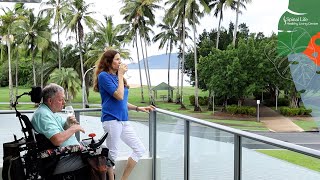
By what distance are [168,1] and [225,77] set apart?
27.6ft

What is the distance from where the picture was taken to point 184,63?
140ft

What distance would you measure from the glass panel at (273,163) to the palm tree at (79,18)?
33.6 meters

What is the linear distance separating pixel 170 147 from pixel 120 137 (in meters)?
0.39

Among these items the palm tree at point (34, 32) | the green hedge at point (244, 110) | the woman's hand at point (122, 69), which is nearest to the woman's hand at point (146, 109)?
the woman's hand at point (122, 69)

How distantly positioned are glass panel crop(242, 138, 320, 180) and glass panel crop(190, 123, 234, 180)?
117 mm

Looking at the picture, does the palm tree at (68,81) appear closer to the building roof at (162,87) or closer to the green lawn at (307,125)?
the building roof at (162,87)

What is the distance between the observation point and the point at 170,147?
3070mm

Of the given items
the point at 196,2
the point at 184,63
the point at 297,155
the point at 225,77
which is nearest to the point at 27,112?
the point at 297,155

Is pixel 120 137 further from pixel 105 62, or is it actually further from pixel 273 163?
pixel 273 163

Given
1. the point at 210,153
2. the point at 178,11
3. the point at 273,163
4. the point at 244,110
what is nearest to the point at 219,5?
the point at 178,11

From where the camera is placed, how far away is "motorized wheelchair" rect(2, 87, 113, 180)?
2.25 metres

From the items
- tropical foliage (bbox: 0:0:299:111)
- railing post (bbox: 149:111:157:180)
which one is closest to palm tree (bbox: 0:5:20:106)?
tropical foliage (bbox: 0:0:299:111)

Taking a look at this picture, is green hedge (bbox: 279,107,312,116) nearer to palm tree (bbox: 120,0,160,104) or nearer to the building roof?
the building roof

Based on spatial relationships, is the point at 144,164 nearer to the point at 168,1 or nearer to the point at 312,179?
the point at 312,179
